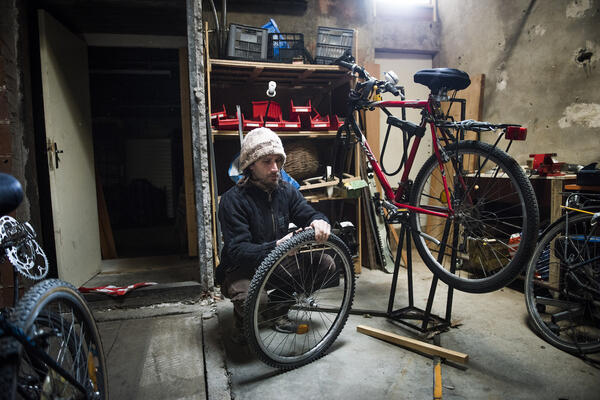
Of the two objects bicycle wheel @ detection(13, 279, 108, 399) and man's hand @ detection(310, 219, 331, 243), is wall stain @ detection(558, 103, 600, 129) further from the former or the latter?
bicycle wheel @ detection(13, 279, 108, 399)

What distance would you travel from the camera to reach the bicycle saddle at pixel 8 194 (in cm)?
95

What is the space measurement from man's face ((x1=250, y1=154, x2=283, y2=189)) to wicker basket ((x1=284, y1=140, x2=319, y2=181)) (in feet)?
3.64

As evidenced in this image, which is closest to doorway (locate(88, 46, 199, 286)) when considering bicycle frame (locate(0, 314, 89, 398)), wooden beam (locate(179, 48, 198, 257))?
wooden beam (locate(179, 48, 198, 257))

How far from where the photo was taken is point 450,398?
5.22ft

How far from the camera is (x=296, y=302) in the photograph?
2109 mm

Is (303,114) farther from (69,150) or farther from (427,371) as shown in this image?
(427,371)

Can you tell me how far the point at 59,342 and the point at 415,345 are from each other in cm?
168

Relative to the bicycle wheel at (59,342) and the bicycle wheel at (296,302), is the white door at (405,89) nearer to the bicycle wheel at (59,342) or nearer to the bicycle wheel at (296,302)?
the bicycle wheel at (296,302)

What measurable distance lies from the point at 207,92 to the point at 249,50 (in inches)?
22.2

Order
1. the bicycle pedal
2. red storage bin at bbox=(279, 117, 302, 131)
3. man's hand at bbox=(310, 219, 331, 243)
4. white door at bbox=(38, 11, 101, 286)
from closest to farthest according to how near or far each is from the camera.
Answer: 1. man's hand at bbox=(310, 219, 331, 243)
2. the bicycle pedal
3. white door at bbox=(38, 11, 101, 286)
4. red storage bin at bbox=(279, 117, 302, 131)

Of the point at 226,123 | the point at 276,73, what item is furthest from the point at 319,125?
the point at 226,123

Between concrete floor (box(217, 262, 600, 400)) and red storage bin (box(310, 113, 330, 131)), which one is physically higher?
red storage bin (box(310, 113, 330, 131))

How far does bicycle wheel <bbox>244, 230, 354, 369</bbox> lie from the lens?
65.1 inches

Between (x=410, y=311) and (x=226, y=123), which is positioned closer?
(x=410, y=311)
